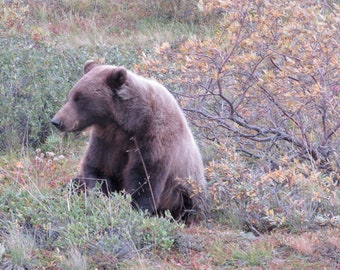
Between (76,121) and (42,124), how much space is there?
112 inches

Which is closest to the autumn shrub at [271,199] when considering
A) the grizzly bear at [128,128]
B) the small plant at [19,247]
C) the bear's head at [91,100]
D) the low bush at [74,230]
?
the grizzly bear at [128,128]

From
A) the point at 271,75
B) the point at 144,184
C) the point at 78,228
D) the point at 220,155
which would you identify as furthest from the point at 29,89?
the point at 78,228

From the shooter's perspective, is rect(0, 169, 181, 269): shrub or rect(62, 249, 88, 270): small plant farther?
rect(0, 169, 181, 269): shrub

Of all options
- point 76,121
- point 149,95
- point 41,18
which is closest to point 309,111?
point 149,95

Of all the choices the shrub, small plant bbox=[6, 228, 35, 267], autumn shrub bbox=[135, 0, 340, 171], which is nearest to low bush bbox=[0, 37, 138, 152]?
autumn shrub bbox=[135, 0, 340, 171]

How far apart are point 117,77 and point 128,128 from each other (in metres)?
0.45

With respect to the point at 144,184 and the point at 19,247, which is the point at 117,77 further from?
the point at 19,247

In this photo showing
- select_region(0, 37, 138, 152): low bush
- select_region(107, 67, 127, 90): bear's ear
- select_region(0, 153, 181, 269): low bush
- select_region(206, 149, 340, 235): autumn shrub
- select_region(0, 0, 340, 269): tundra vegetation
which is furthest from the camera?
select_region(0, 37, 138, 152): low bush

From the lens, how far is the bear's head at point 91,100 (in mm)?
5766

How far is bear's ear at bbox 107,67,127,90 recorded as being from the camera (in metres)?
5.70

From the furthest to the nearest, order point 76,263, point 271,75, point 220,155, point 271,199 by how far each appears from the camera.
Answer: point 220,155, point 271,75, point 271,199, point 76,263

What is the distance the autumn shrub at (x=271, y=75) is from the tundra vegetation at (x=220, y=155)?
0.8 inches

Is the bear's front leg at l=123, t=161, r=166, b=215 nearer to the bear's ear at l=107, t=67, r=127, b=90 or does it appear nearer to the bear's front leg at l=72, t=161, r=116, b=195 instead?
the bear's front leg at l=72, t=161, r=116, b=195

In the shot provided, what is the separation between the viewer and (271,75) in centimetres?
612
